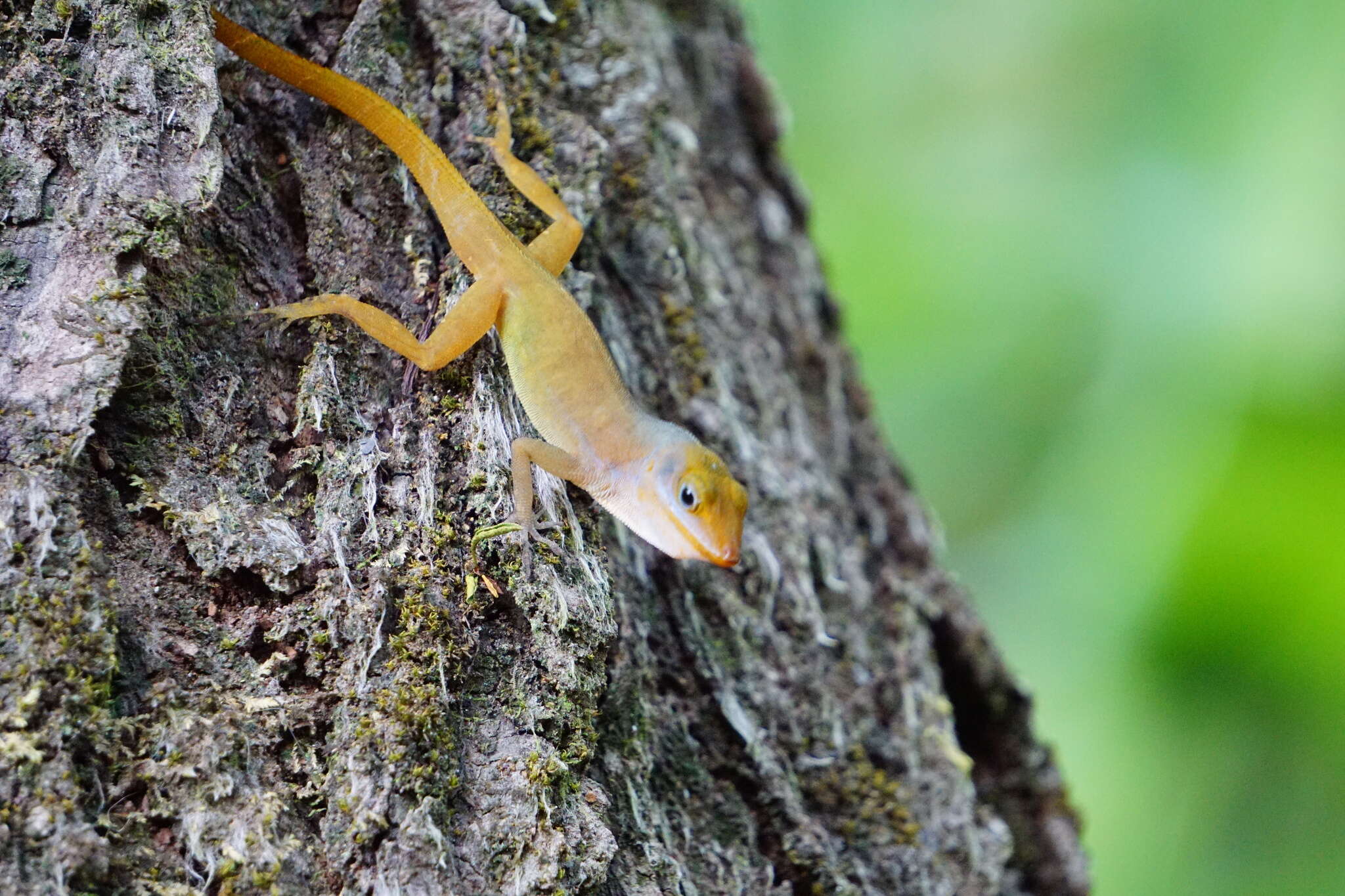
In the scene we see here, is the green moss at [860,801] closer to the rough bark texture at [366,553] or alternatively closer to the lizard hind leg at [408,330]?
the rough bark texture at [366,553]

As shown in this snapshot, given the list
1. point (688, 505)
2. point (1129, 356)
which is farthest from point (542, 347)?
point (1129, 356)

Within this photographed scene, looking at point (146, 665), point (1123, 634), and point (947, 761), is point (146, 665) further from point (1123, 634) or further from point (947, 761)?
point (1123, 634)

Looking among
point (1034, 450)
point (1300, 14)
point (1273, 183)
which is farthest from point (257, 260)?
point (1300, 14)

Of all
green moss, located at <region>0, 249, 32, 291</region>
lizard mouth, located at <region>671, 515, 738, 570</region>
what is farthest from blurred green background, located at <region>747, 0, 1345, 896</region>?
green moss, located at <region>0, 249, 32, 291</region>

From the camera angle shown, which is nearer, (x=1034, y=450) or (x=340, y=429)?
(x=340, y=429)

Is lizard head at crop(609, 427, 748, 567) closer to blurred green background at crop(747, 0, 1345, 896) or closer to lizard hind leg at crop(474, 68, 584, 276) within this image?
lizard hind leg at crop(474, 68, 584, 276)

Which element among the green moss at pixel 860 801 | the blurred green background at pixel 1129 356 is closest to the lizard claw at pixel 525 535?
the green moss at pixel 860 801

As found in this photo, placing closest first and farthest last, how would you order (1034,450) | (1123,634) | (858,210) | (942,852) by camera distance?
(942,852) < (1123,634) < (1034,450) < (858,210)

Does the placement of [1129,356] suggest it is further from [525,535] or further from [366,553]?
[366,553]
